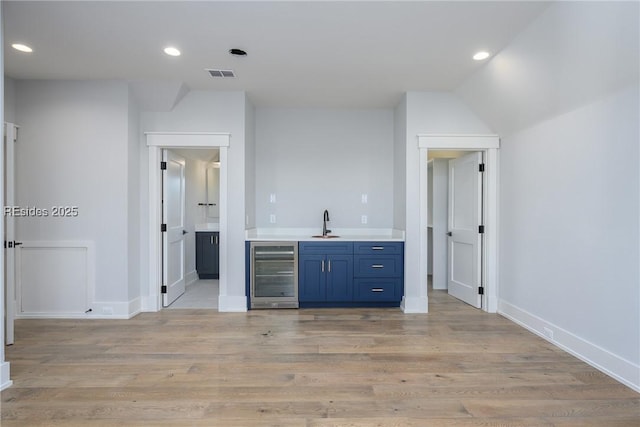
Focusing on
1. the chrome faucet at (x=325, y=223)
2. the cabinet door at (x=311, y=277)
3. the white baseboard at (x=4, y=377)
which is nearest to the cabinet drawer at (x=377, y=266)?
the cabinet door at (x=311, y=277)

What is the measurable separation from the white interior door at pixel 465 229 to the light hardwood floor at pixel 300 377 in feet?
2.44

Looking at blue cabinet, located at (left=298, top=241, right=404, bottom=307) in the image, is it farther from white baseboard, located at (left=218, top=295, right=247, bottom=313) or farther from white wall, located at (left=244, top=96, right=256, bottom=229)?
white wall, located at (left=244, top=96, right=256, bottom=229)

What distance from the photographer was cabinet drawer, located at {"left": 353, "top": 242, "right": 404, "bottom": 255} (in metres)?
4.00

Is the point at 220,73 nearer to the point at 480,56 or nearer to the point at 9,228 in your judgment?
the point at 9,228

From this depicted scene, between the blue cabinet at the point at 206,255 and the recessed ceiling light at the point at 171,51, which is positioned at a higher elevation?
the recessed ceiling light at the point at 171,51

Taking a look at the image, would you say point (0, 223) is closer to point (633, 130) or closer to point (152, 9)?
point (152, 9)

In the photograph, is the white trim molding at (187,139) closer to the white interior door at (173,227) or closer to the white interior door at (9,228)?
the white interior door at (173,227)

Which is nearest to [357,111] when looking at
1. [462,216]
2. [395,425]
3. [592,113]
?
[462,216]

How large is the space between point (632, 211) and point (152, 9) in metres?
3.56

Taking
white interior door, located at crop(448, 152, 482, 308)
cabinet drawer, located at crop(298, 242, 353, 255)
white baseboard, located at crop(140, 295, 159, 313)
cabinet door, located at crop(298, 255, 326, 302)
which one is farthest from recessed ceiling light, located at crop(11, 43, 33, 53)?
white interior door, located at crop(448, 152, 482, 308)

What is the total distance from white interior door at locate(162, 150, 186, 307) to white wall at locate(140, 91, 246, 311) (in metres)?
0.20

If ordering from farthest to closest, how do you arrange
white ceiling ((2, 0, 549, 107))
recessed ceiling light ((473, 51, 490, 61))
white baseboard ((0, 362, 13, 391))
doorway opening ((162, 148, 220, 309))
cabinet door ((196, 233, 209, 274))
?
cabinet door ((196, 233, 209, 274)) → doorway opening ((162, 148, 220, 309)) → recessed ceiling light ((473, 51, 490, 61)) → white ceiling ((2, 0, 549, 107)) → white baseboard ((0, 362, 13, 391))

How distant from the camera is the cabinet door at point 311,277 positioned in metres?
4.05

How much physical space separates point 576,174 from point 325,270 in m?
2.61
